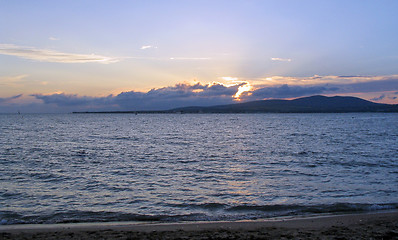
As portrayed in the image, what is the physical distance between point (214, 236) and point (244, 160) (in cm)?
1865


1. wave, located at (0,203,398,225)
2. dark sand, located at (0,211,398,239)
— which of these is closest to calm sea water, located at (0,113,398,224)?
wave, located at (0,203,398,225)

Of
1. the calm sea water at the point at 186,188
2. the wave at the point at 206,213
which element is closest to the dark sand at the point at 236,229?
the wave at the point at 206,213

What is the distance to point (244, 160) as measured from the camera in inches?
1102

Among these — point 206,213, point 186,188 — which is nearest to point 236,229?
point 206,213

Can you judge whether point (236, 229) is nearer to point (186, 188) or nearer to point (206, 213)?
point (206, 213)

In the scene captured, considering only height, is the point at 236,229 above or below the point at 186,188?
above

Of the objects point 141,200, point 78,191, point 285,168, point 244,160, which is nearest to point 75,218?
point 141,200

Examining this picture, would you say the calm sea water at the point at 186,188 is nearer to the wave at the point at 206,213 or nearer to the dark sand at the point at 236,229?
the wave at the point at 206,213

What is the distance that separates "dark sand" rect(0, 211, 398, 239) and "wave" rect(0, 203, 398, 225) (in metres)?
0.64

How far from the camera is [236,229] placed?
10625mm

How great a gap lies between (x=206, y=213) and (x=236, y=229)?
8.94ft

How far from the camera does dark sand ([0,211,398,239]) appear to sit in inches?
383

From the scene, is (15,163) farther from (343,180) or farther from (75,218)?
(343,180)

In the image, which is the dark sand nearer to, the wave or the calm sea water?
the wave
